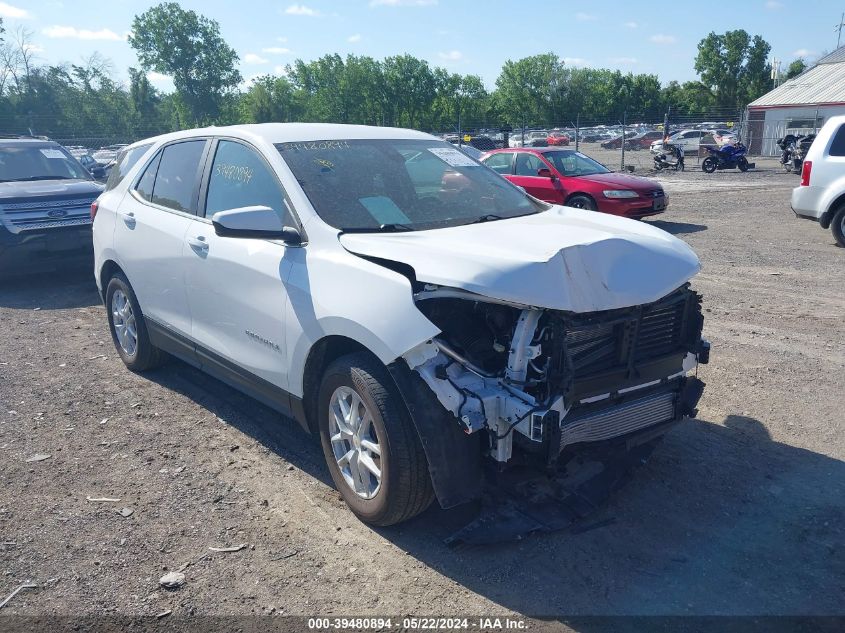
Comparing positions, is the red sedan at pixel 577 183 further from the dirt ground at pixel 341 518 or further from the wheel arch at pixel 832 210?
the dirt ground at pixel 341 518

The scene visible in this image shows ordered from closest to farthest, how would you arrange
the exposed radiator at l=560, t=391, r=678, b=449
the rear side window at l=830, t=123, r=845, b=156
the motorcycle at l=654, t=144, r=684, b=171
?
the exposed radiator at l=560, t=391, r=678, b=449 < the rear side window at l=830, t=123, r=845, b=156 < the motorcycle at l=654, t=144, r=684, b=171

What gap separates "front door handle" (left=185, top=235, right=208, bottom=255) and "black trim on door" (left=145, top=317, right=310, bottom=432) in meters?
0.65

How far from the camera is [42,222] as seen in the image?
28.9ft

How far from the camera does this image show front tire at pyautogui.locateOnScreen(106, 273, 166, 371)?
5.51 metres


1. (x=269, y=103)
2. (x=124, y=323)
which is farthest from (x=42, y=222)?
(x=269, y=103)

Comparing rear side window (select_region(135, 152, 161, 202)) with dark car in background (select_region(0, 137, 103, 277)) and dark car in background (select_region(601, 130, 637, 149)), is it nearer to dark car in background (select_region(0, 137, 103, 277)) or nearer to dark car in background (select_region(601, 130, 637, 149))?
dark car in background (select_region(0, 137, 103, 277))

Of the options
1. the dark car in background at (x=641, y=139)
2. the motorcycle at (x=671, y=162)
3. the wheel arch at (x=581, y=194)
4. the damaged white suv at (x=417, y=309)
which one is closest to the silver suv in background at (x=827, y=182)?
the wheel arch at (x=581, y=194)

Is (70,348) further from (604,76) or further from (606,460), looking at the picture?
(604,76)

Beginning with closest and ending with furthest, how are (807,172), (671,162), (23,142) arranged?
1. (23,142)
2. (807,172)
3. (671,162)

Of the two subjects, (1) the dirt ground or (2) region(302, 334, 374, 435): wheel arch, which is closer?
(1) the dirt ground

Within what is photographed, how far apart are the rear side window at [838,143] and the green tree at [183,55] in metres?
84.2

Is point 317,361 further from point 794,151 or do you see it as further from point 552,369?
point 794,151

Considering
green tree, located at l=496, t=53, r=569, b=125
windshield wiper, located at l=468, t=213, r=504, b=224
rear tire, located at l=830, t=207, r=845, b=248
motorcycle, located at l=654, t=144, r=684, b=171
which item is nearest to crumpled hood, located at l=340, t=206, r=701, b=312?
windshield wiper, located at l=468, t=213, r=504, b=224

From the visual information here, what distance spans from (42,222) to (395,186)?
6590 millimetres
